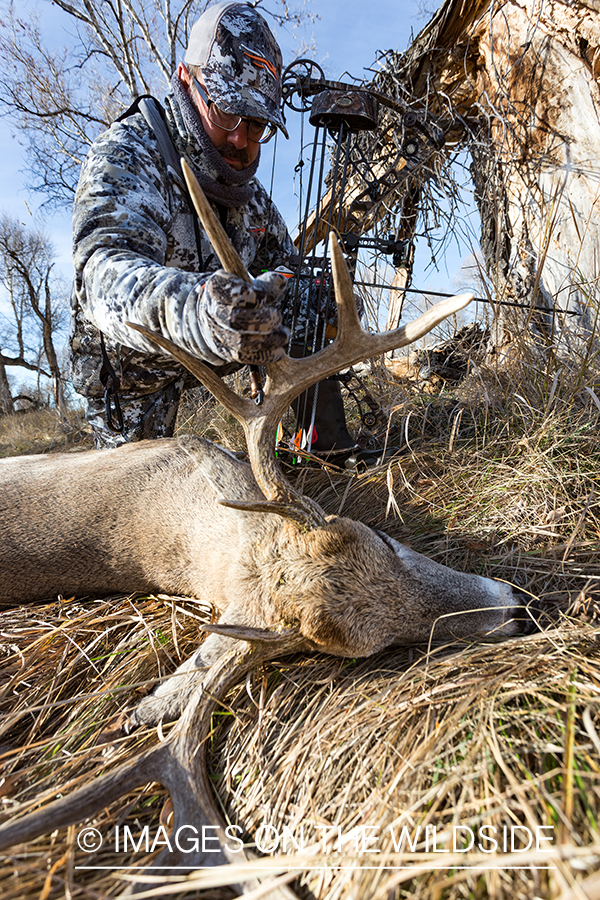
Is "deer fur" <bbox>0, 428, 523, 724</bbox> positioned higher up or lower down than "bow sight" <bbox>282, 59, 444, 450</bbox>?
lower down

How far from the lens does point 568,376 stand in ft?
8.18

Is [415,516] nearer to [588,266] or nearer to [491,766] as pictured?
[491,766]

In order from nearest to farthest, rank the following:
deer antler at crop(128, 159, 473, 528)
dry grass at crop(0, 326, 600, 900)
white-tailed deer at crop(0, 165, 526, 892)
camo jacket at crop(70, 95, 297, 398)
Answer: dry grass at crop(0, 326, 600, 900)
white-tailed deer at crop(0, 165, 526, 892)
deer antler at crop(128, 159, 473, 528)
camo jacket at crop(70, 95, 297, 398)

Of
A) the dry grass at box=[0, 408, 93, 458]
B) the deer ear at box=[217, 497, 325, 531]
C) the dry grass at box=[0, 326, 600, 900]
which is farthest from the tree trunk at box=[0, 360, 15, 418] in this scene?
the deer ear at box=[217, 497, 325, 531]

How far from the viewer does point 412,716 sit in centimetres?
136

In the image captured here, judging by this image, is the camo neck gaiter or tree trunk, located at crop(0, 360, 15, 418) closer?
the camo neck gaiter

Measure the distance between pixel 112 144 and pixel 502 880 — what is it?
3.57m

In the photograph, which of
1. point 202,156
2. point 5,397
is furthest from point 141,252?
point 5,397

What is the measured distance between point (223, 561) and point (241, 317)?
0.99 meters

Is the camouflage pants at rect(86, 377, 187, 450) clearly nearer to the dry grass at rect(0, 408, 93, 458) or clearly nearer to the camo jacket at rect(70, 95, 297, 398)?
the camo jacket at rect(70, 95, 297, 398)

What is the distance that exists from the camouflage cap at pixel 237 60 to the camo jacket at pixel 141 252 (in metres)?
0.43

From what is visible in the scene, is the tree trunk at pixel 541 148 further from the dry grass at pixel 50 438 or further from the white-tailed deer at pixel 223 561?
the dry grass at pixel 50 438

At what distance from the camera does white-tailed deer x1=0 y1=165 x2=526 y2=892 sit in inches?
58.0

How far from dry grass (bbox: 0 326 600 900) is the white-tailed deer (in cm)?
11
